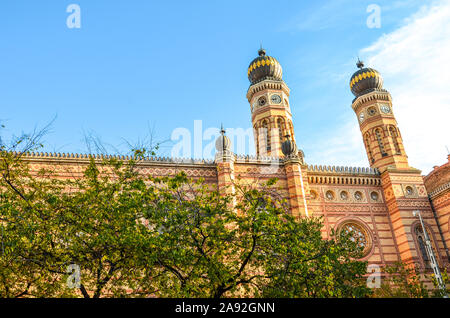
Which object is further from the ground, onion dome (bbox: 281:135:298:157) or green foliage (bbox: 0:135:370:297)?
onion dome (bbox: 281:135:298:157)

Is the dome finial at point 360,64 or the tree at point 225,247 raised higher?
the dome finial at point 360,64

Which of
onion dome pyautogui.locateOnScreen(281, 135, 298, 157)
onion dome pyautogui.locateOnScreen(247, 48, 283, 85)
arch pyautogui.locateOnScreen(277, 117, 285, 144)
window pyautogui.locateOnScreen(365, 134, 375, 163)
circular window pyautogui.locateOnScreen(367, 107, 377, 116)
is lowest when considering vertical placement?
onion dome pyautogui.locateOnScreen(281, 135, 298, 157)

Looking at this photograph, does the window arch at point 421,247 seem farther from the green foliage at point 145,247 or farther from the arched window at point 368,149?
the green foliage at point 145,247

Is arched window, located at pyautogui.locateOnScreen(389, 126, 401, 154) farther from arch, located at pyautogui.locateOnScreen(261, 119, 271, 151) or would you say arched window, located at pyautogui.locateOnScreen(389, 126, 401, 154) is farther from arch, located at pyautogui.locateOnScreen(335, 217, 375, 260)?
arch, located at pyautogui.locateOnScreen(261, 119, 271, 151)

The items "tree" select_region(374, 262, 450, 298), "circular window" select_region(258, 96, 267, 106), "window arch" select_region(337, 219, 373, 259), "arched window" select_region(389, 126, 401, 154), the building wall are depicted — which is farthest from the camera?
"circular window" select_region(258, 96, 267, 106)

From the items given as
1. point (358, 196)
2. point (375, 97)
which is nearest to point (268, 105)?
point (375, 97)

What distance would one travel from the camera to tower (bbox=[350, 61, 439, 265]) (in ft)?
60.7

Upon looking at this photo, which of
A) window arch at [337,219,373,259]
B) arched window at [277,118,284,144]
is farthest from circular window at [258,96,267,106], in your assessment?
window arch at [337,219,373,259]

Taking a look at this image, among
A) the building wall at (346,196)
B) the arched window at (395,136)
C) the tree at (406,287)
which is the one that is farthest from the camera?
the arched window at (395,136)

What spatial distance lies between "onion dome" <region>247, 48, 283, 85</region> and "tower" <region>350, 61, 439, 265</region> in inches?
209

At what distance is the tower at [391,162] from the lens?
1852 cm

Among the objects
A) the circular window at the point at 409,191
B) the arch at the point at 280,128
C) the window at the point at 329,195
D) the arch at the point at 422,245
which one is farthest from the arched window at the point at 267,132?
the arch at the point at 422,245
